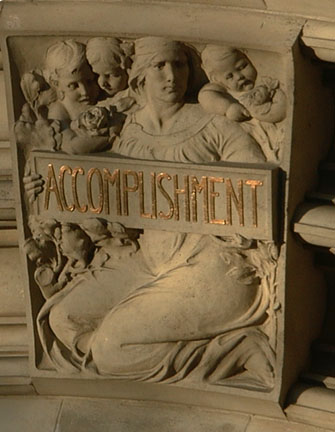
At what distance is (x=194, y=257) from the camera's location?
311 cm

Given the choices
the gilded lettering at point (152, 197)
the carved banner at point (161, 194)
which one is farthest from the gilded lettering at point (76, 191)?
the gilded lettering at point (152, 197)

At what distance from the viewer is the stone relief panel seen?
9.88ft

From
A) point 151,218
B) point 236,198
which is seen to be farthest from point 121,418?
point 236,198

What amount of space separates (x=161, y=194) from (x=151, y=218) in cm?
6

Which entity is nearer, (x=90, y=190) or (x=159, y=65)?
(x=159, y=65)

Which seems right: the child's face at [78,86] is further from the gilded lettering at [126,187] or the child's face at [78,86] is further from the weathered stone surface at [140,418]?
the weathered stone surface at [140,418]

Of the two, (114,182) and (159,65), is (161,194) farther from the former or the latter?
(159,65)

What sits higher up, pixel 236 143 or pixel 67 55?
pixel 67 55

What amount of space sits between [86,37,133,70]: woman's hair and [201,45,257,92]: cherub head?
13cm

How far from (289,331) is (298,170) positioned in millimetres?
305

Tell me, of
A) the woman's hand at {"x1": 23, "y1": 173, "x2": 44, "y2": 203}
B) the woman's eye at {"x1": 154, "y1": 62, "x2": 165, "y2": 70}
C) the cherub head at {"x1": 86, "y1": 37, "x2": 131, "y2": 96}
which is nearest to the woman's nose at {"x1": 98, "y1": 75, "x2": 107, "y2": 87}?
the cherub head at {"x1": 86, "y1": 37, "x2": 131, "y2": 96}

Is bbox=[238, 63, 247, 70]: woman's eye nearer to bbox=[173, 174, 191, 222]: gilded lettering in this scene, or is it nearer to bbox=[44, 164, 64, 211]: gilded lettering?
bbox=[173, 174, 191, 222]: gilded lettering

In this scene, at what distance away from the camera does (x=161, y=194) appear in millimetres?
3078

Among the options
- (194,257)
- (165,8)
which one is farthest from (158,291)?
(165,8)
